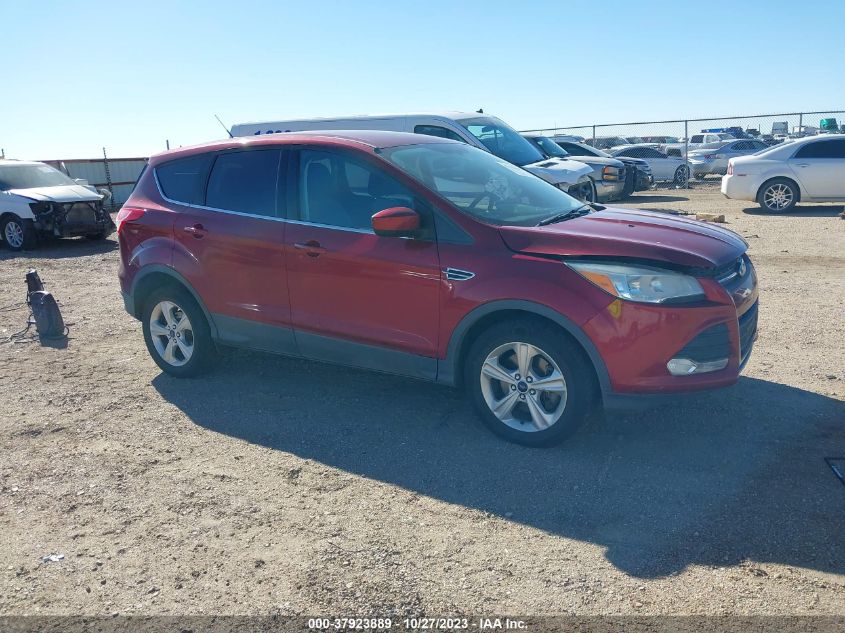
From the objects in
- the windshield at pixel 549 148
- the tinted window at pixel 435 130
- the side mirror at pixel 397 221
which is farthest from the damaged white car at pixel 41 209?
the side mirror at pixel 397 221

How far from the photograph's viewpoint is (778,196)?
1590 centimetres

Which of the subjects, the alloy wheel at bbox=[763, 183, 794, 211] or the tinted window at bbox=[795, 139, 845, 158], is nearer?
the tinted window at bbox=[795, 139, 845, 158]

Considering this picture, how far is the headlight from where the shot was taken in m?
4.24

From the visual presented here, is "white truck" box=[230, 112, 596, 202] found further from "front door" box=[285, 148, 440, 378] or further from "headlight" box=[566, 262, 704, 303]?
"headlight" box=[566, 262, 704, 303]

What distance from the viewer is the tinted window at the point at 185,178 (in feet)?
19.4

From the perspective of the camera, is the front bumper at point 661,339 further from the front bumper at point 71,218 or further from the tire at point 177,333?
the front bumper at point 71,218

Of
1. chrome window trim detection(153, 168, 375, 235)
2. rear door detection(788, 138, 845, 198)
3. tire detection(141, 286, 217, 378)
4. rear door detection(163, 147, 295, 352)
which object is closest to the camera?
chrome window trim detection(153, 168, 375, 235)

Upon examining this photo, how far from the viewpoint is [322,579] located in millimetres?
3414

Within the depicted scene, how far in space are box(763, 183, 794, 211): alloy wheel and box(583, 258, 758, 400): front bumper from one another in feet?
42.6

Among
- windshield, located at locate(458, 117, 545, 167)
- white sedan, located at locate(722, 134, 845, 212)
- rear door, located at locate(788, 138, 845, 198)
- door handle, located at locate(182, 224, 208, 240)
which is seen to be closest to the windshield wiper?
door handle, located at locate(182, 224, 208, 240)

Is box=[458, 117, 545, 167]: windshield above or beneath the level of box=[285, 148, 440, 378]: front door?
above

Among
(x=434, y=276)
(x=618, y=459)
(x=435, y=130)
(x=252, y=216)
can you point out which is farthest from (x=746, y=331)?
(x=435, y=130)

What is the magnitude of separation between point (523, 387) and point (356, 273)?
1.30 metres

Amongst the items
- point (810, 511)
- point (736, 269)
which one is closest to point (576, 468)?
point (810, 511)
